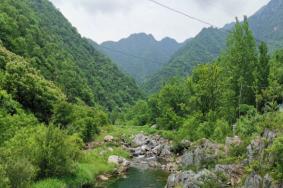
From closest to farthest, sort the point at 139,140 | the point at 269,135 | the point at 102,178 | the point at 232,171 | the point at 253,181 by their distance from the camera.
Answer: the point at 253,181, the point at 269,135, the point at 232,171, the point at 102,178, the point at 139,140

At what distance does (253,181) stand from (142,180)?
17806mm

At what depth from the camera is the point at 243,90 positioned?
67.4 meters

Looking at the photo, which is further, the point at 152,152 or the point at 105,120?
the point at 105,120

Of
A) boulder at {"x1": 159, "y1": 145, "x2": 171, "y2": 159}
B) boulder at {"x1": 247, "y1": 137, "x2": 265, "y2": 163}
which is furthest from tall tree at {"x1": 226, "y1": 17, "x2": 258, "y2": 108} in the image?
boulder at {"x1": 247, "y1": 137, "x2": 265, "y2": 163}

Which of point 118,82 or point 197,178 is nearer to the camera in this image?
point 197,178

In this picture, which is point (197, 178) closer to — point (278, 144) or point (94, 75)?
point (278, 144)

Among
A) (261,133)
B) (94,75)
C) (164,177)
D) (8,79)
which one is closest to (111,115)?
(94,75)

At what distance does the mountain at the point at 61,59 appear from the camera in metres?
94.4

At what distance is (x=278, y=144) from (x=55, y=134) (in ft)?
66.2

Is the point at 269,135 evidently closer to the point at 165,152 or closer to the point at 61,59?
the point at 165,152

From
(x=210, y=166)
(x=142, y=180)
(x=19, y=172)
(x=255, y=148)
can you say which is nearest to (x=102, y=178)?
(x=142, y=180)

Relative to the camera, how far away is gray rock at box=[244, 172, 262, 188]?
29062 millimetres

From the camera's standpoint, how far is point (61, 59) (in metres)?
135

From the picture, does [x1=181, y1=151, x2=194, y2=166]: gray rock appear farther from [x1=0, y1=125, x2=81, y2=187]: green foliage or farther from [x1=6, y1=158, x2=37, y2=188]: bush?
[x1=6, y1=158, x2=37, y2=188]: bush
